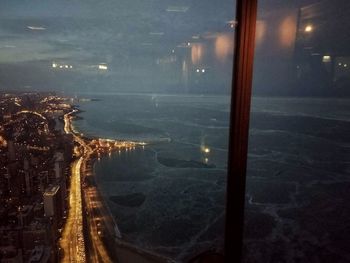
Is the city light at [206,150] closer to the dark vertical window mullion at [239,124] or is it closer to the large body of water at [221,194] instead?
the large body of water at [221,194]

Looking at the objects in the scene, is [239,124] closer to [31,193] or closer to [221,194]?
[221,194]

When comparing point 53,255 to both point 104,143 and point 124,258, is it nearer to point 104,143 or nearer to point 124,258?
point 124,258

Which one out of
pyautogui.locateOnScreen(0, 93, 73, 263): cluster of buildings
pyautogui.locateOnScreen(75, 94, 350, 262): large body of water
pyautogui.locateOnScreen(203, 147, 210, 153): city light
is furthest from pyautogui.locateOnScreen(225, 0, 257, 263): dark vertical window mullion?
pyautogui.locateOnScreen(203, 147, 210, 153): city light

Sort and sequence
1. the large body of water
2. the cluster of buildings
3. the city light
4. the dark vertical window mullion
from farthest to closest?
the city light < the large body of water < the cluster of buildings < the dark vertical window mullion

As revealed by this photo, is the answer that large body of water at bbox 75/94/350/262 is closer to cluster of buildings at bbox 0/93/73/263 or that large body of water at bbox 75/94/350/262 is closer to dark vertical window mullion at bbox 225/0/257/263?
dark vertical window mullion at bbox 225/0/257/263

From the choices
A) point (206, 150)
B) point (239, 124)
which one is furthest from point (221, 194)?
point (239, 124)

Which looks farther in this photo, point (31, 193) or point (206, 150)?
point (206, 150)

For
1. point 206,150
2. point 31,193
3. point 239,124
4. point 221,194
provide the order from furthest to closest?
point 206,150
point 221,194
point 31,193
point 239,124

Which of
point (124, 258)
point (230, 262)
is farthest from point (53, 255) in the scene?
point (230, 262)
